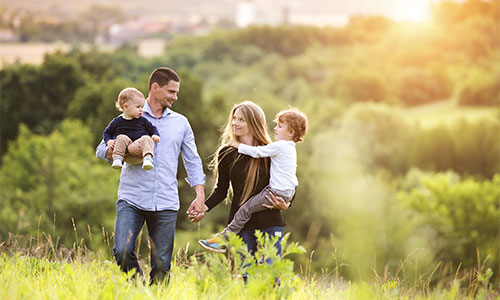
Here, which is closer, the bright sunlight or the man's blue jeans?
the man's blue jeans

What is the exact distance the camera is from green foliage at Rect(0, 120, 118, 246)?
30141 mm

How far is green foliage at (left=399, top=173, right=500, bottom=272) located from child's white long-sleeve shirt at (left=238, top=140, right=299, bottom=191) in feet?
103

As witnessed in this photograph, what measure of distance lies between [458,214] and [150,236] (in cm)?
3475

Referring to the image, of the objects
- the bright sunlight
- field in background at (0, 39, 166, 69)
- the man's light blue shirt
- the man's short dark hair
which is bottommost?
the man's light blue shirt

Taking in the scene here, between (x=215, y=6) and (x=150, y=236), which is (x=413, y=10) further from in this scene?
(x=150, y=236)

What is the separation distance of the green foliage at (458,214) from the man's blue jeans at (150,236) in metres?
31.7

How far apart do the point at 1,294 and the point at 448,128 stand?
50.2 meters

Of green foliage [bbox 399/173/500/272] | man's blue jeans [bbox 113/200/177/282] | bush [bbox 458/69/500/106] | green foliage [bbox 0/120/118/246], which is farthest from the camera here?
bush [bbox 458/69/500/106]

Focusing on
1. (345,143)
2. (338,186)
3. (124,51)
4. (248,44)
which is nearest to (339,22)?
(248,44)

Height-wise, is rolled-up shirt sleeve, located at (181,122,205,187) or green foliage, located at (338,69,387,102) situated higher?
rolled-up shirt sleeve, located at (181,122,205,187)

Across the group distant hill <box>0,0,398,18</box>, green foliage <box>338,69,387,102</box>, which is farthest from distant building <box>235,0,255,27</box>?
green foliage <box>338,69,387,102</box>

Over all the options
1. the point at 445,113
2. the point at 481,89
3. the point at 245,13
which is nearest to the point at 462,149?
the point at 445,113

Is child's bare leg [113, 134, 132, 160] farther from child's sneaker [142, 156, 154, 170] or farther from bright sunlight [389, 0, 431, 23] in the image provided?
bright sunlight [389, 0, 431, 23]

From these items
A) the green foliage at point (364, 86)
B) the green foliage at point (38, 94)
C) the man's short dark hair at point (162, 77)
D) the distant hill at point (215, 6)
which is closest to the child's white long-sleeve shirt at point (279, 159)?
the man's short dark hair at point (162, 77)
